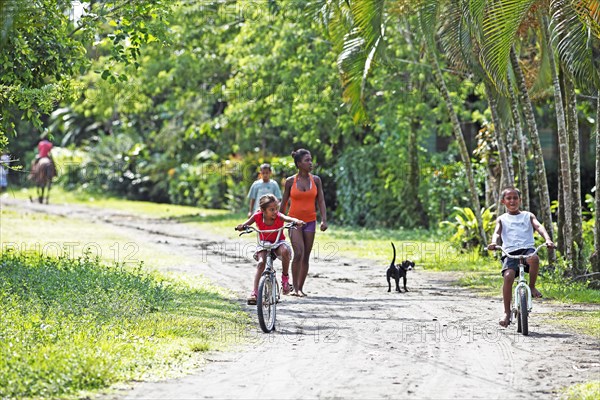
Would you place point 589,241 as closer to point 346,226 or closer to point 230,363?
point 346,226

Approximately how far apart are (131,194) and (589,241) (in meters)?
23.7

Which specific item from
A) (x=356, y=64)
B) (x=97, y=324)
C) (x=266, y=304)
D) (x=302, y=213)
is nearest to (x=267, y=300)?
(x=266, y=304)

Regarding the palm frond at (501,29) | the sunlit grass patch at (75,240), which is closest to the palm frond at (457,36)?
the palm frond at (501,29)

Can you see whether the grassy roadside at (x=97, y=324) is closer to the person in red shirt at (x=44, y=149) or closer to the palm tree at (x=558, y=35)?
the palm tree at (x=558, y=35)

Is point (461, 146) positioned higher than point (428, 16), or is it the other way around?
point (428, 16)

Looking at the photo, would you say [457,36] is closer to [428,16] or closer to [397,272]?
[428,16]

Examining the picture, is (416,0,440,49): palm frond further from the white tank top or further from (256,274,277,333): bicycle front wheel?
A: (256,274,277,333): bicycle front wheel

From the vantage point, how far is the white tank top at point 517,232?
11.0m

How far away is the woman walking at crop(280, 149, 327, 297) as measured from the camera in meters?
13.6

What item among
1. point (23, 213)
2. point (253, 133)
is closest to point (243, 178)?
point (253, 133)

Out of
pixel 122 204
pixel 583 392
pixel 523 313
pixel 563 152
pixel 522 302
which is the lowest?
pixel 583 392

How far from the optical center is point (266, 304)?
1070cm

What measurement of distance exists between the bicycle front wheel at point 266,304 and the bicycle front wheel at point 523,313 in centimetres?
243

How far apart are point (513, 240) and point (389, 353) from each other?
2317mm
